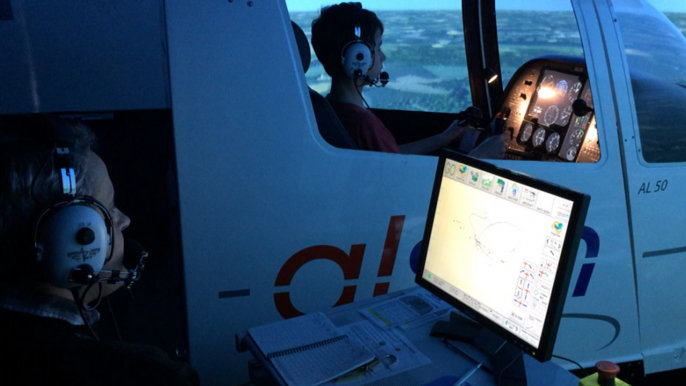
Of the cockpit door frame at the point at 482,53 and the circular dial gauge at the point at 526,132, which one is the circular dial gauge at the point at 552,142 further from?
the cockpit door frame at the point at 482,53

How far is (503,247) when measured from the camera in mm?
1396

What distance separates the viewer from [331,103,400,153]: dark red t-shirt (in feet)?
7.45

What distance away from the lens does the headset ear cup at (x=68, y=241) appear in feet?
3.84

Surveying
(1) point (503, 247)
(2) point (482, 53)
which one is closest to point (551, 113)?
(2) point (482, 53)

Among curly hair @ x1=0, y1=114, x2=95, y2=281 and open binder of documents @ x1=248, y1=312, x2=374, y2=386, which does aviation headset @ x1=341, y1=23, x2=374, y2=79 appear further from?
curly hair @ x1=0, y1=114, x2=95, y2=281

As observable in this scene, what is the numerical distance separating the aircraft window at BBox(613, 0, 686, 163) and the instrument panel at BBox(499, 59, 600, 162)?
22cm

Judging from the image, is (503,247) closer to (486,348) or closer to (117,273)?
(486,348)

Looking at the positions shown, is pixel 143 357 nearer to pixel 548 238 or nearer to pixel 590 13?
pixel 548 238

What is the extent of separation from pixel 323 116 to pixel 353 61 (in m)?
0.33

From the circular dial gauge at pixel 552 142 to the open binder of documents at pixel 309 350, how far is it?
1768 millimetres

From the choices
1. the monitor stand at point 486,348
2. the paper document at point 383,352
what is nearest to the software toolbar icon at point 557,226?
the monitor stand at point 486,348

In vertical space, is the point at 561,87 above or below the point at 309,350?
above

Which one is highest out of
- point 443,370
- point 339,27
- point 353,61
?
point 339,27

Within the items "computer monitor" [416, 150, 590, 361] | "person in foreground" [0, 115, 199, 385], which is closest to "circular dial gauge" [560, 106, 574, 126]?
"computer monitor" [416, 150, 590, 361]
